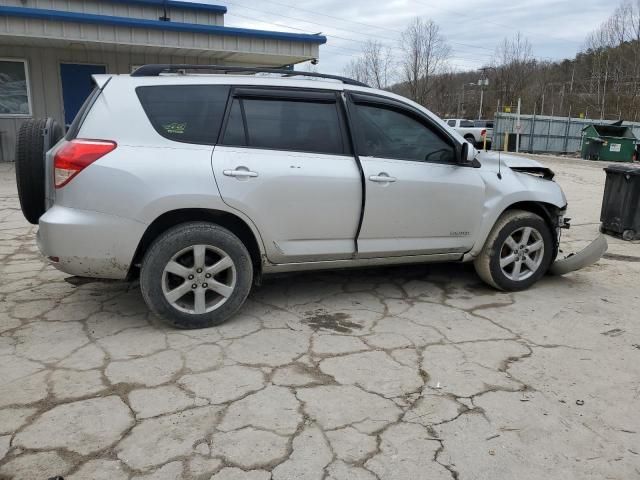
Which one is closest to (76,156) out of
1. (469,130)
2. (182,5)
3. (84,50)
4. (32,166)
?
(32,166)

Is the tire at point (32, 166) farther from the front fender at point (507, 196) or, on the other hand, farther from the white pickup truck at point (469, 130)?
the white pickup truck at point (469, 130)

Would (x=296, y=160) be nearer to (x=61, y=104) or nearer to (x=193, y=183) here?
(x=193, y=183)

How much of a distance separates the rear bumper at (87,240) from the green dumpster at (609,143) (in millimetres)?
21684

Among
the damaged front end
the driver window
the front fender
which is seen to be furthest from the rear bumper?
the damaged front end

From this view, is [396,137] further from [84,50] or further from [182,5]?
[182,5]

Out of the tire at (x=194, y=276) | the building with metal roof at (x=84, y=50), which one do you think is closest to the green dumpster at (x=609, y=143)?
the building with metal roof at (x=84, y=50)

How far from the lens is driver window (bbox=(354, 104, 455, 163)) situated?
4.07m

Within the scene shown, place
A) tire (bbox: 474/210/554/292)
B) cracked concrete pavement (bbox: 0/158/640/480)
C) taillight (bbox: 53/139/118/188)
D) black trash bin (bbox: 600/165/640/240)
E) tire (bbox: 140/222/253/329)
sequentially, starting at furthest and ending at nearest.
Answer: black trash bin (bbox: 600/165/640/240) → tire (bbox: 474/210/554/292) → tire (bbox: 140/222/253/329) → taillight (bbox: 53/139/118/188) → cracked concrete pavement (bbox: 0/158/640/480)

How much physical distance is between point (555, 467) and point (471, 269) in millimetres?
3122

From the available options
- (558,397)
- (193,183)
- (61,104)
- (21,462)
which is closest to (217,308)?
(193,183)

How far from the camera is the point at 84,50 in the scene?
12.9 meters

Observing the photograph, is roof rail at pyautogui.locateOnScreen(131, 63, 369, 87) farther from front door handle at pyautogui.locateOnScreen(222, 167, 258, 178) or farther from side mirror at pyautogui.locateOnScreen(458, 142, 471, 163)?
side mirror at pyautogui.locateOnScreen(458, 142, 471, 163)

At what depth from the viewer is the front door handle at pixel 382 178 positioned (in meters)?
3.96

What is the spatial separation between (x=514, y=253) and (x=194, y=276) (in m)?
2.82
